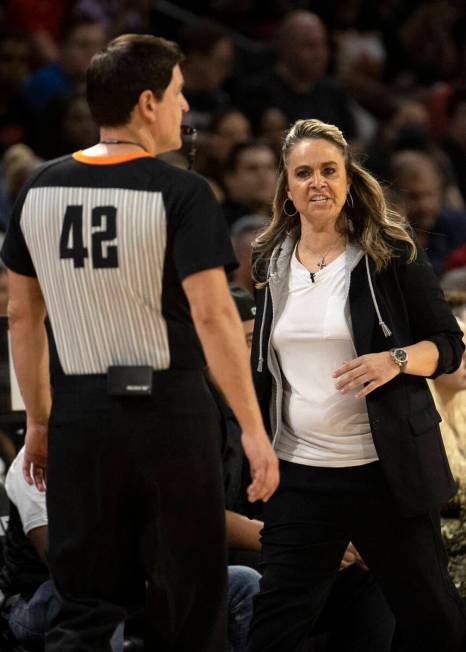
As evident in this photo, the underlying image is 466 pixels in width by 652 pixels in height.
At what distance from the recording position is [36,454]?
2869 millimetres

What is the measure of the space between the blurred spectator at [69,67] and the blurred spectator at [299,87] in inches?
42.2

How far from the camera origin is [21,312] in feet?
9.13

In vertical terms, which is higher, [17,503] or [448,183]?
[448,183]

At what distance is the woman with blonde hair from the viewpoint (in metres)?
3.03

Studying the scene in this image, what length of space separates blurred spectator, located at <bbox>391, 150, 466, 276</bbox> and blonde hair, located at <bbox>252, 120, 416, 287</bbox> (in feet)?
11.0

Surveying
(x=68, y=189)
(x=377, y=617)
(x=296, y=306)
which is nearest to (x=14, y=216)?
(x=68, y=189)

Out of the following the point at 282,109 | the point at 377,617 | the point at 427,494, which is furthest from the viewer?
the point at 282,109

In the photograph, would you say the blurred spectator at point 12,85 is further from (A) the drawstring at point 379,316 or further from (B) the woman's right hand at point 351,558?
(A) the drawstring at point 379,316

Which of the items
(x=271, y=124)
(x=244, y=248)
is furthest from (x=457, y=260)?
(x=271, y=124)

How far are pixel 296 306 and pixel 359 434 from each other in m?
0.37

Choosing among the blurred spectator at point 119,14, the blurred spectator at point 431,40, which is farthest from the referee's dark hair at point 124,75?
the blurred spectator at point 431,40

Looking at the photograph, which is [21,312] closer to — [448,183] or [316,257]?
[316,257]

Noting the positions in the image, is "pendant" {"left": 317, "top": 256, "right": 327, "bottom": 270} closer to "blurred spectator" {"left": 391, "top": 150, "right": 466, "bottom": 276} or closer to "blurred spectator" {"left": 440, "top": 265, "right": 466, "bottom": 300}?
"blurred spectator" {"left": 440, "top": 265, "right": 466, "bottom": 300}

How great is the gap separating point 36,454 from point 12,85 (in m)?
5.27
